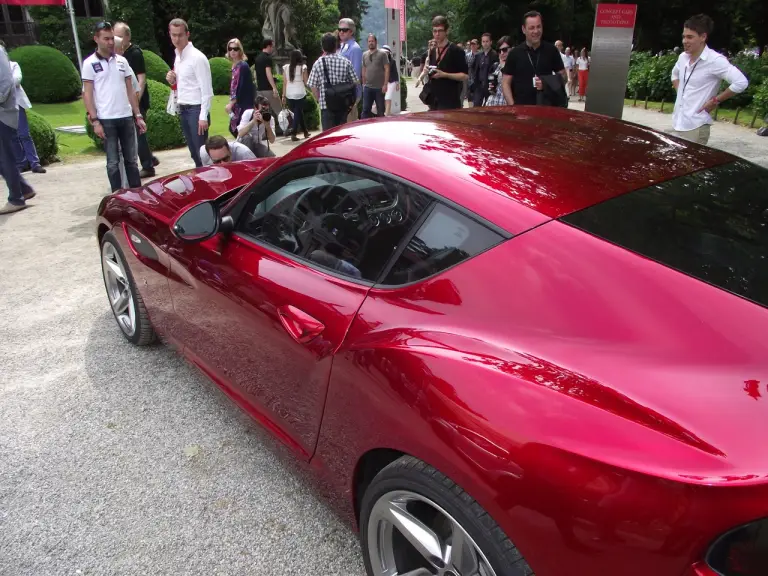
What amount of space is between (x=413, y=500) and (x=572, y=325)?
0.64m

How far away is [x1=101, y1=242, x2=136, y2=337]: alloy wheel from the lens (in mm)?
3701

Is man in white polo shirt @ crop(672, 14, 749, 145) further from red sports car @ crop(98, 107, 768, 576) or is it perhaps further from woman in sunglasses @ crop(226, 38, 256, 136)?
woman in sunglasses @ crop(226, 38, 256, 136)

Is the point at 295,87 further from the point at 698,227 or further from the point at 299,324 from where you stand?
the point at 698,227

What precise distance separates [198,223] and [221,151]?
3127 millimetres

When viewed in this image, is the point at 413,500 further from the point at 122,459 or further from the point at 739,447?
the point at 122,459

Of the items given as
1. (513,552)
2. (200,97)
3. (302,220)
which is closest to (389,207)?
(302,220)

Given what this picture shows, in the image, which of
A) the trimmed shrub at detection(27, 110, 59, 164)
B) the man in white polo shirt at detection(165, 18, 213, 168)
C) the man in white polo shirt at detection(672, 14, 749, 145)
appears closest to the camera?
the man in white polo shirt at detection(672, 14, 749, 145)

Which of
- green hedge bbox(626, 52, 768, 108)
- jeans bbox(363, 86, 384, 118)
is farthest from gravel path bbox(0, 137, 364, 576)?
green hedge bbox(626, 52, 768, 108)

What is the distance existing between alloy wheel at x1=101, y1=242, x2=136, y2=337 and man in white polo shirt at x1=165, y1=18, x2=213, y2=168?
3.29 m

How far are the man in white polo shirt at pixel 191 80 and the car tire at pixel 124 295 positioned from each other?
3.30 meters

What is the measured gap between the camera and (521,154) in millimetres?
2068

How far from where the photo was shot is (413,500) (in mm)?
1662

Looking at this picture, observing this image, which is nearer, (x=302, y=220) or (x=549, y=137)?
(x=549, y=137)

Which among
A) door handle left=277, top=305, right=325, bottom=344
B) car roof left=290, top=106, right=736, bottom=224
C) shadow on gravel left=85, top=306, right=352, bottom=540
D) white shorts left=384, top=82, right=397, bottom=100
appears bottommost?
shadow on gravel left=85, top=306, right=352, bottom=540
